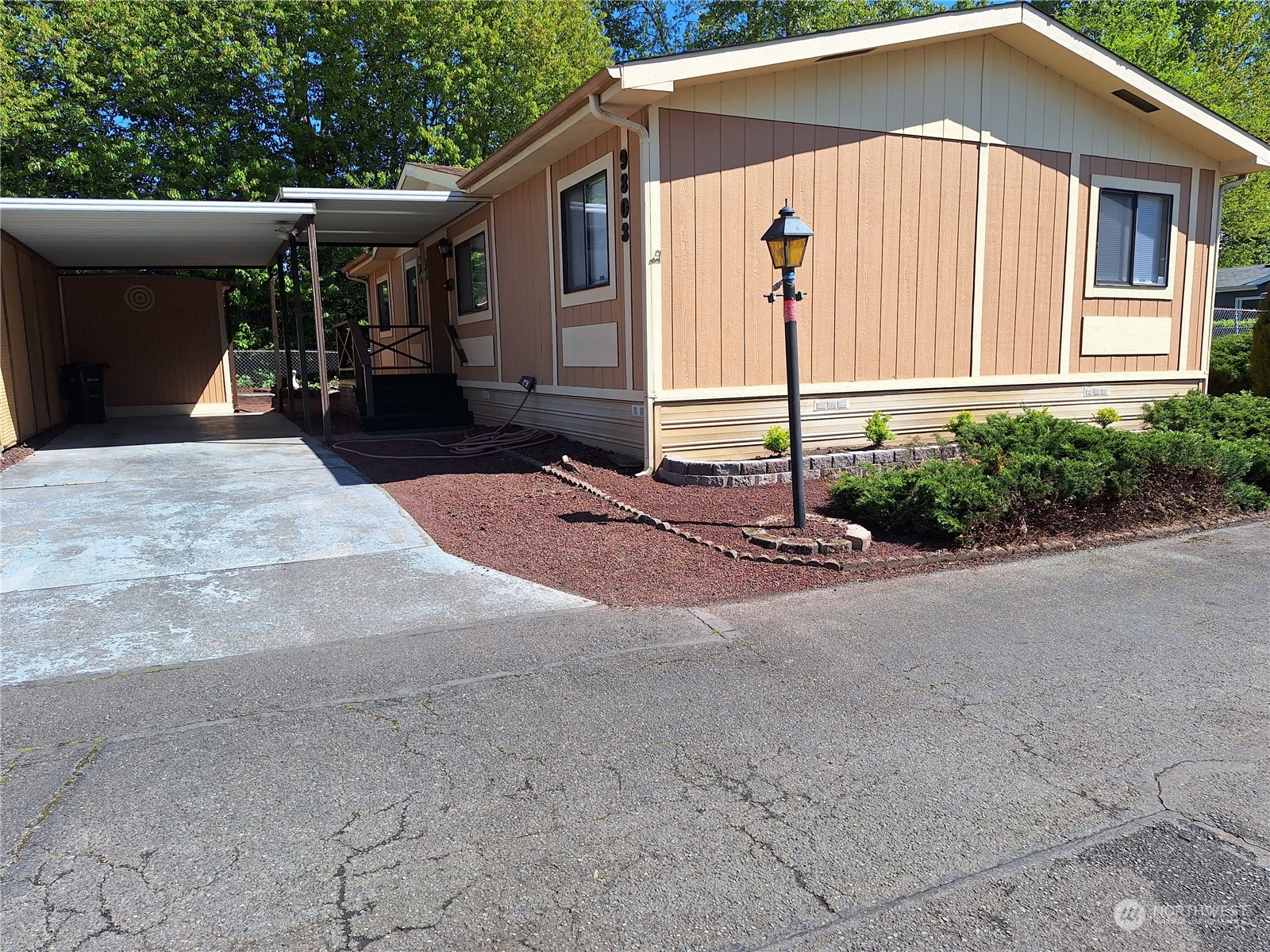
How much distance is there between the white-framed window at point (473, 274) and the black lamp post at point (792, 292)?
6.80 metres

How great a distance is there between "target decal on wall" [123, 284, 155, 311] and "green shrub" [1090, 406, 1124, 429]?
50.5ft

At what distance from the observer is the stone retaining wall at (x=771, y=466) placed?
7.75m

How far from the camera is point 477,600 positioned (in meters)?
5.04

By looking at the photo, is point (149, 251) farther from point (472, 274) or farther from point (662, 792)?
point (662, 792)

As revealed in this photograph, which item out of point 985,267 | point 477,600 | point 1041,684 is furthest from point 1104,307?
point 477,600

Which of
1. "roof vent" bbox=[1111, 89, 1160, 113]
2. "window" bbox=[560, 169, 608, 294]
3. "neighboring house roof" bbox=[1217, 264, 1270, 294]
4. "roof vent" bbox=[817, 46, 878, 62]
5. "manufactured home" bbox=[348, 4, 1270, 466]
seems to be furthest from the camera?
"neighboring house roof" bbox=[1217, 264, 1270, 294]

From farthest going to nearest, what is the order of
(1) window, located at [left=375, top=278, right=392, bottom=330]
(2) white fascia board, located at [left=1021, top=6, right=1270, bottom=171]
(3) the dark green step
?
(1) window, located at [left=375, top=278, right=392, bottom=330] → (3) the dark green step → (2) white fascia board, located at [left=1021, top=6, right=1270, bottom=171]

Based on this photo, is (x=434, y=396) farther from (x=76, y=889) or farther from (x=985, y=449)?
(x=76, y=889)

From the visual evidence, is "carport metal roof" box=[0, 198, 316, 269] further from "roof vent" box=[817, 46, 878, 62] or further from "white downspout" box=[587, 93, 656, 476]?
"roof vent" box=[817, 46, 878, 62]

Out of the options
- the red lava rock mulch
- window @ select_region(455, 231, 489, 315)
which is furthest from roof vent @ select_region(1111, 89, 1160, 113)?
window @ select_region(455, 231, 489, 315)

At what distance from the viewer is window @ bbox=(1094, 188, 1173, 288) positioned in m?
10.2

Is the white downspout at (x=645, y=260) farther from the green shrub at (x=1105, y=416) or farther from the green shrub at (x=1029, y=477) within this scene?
the green shrub at (x=1105, y=416)

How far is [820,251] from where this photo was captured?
867 cm

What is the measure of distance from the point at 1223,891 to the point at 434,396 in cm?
1219
